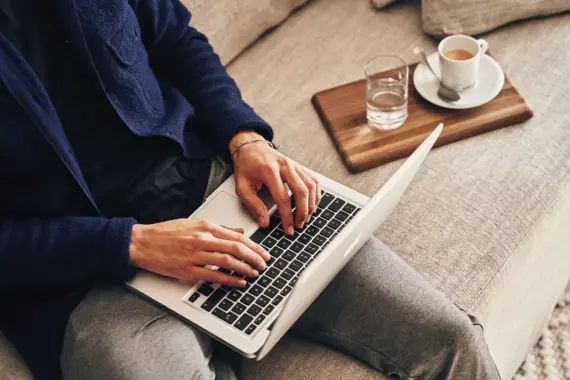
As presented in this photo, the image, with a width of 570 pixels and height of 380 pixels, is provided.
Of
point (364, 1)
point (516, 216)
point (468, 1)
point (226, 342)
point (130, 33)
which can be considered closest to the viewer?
point (226, 342)

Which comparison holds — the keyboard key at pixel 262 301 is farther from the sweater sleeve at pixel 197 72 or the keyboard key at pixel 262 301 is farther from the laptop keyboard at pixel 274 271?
the sweater sleeve at pixel 197 72

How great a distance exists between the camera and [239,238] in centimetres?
104

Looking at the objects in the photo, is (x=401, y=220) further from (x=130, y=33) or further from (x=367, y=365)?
(x=130, y=33)

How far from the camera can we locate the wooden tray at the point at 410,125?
1357 mm

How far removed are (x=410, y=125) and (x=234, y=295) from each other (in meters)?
0.56

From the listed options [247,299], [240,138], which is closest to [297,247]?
[247,299]

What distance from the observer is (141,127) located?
112 cm

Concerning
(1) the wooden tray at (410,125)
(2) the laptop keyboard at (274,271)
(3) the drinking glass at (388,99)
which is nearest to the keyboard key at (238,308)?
(2) the laptop keyboard at (274,271)

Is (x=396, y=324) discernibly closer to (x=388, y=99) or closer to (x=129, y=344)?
(x=129, y=344)

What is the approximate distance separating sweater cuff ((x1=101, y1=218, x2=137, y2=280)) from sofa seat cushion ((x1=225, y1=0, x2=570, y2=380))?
0.88ft

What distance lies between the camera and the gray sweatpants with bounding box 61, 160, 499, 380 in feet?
3.20

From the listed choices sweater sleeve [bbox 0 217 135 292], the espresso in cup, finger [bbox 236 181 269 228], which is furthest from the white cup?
sweater sleeve [bbox 0 217 135 292]

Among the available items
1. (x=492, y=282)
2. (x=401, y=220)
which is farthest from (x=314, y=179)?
(x=492, y=282)

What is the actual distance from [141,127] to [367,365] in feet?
1.68
